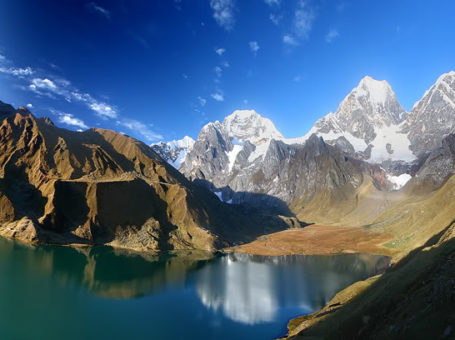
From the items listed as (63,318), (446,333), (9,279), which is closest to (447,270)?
(446,333)

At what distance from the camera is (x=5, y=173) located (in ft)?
452

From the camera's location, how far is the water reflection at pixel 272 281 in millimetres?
62469

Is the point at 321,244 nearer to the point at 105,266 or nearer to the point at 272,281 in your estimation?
the point at 272,281

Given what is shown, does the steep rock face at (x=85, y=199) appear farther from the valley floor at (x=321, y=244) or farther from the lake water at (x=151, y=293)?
the lake water at (x=151, y=293)

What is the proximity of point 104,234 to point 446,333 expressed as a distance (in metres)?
129

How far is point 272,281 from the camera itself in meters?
85.3

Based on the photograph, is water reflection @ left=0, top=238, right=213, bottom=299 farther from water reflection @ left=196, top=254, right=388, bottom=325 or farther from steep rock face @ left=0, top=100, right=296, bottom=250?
steep rock face @ left=0, top=100, right=296, bottom=250

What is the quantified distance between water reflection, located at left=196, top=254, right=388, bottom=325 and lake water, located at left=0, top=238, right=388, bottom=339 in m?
0.23

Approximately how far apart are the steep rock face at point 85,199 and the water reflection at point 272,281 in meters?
32.9

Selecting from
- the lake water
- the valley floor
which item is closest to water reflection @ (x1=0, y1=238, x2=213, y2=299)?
the lake water

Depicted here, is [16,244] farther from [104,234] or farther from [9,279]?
[9,279]

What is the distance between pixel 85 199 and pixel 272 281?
9226 centimetres

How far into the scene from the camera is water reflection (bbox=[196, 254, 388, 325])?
62.5 metres

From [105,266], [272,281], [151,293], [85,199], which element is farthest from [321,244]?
[85,199]
